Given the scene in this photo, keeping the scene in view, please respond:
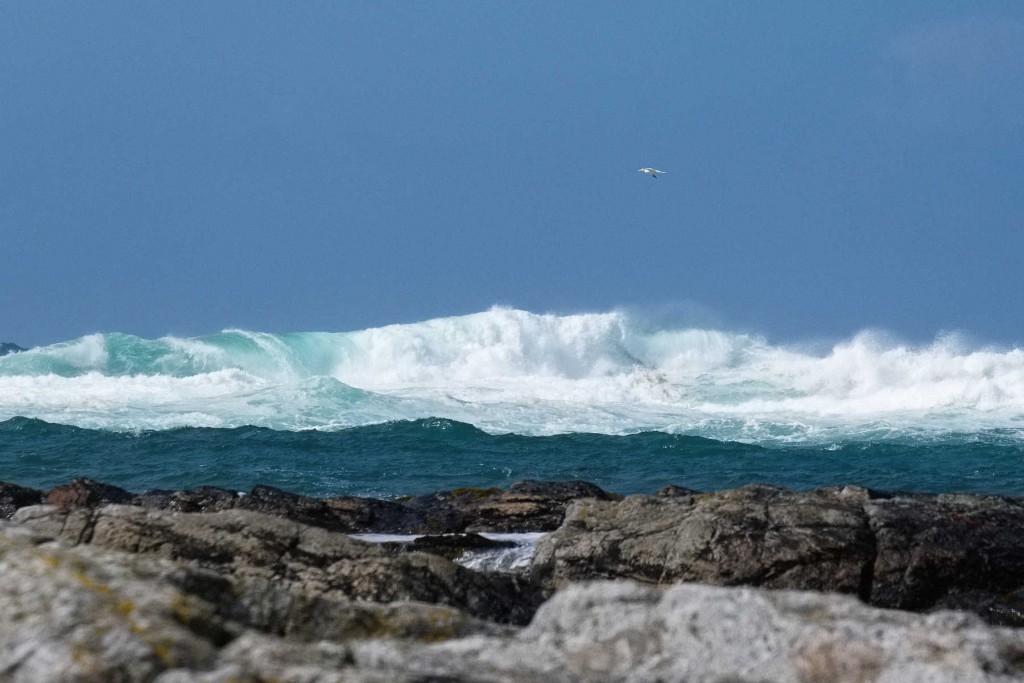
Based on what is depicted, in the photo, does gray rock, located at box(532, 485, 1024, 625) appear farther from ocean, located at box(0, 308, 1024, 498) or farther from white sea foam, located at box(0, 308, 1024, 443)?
white sea foam, located at box(0, 308, 1024, 443)

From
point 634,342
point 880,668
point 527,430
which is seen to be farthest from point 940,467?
point 634,342

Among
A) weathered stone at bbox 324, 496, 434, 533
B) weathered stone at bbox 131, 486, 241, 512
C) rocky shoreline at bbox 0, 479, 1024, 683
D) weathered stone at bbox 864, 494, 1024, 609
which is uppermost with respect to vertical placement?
rocky shoreline at bbox 0, 479, 1024, 683

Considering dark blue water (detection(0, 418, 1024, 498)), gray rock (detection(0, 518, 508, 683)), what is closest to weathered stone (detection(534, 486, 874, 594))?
gray rock (detection(0, 518, 508, 683))

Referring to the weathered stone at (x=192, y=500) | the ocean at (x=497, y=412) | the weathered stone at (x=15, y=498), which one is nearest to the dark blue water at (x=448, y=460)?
the ocean at (x=497, y=412)

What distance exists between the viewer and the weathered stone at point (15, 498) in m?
14.6

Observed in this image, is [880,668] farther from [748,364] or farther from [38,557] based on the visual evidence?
[748,364]

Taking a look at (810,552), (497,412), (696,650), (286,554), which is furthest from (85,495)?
(497,412)

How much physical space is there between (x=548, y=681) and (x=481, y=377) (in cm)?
5267

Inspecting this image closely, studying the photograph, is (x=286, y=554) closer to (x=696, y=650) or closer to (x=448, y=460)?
(x=696, y=650)

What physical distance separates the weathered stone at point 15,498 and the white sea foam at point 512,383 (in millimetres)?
16670

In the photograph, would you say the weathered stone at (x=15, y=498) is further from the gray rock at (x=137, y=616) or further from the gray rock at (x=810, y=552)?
the gray rock at (x=137, y=616)

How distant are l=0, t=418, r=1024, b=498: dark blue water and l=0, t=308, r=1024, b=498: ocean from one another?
11cm

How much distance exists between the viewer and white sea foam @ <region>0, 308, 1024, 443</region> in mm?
36812

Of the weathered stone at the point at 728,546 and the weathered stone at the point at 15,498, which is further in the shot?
the weathered stone at the point at 15,498
